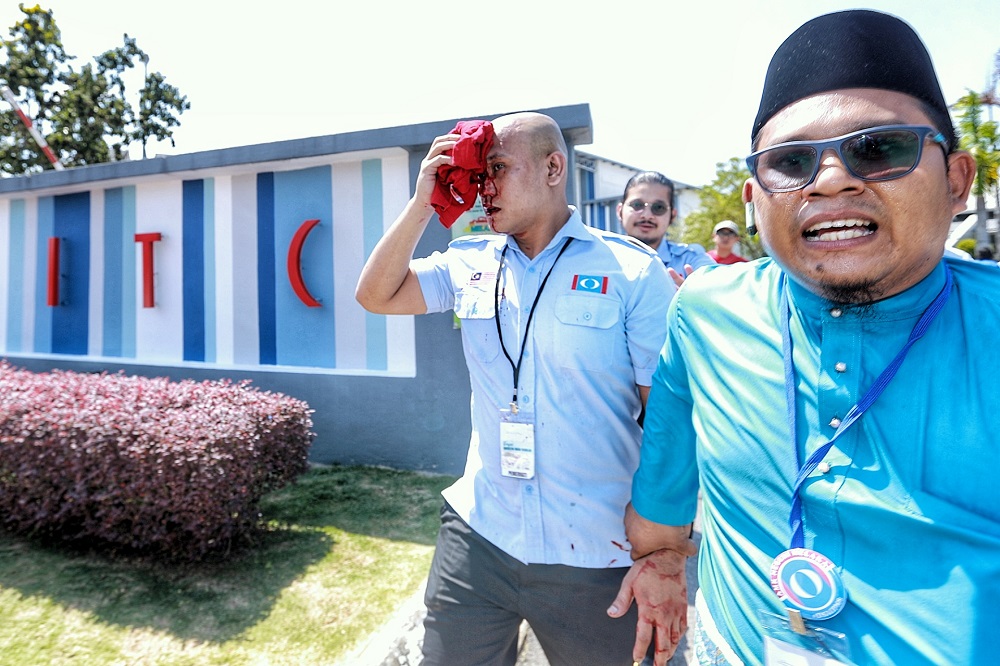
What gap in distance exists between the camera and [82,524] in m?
3.61

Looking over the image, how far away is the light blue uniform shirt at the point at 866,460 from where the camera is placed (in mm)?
903

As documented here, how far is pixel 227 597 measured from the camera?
3223 millimetres

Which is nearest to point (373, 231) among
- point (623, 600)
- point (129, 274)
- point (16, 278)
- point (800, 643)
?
point (129, 274)

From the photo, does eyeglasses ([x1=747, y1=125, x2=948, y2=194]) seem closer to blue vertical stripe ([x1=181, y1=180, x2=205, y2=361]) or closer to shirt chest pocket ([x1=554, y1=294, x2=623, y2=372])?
shirt chest pocket ([x1=554, y1=294, x2=623, y2=372])

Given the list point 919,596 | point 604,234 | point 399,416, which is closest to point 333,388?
point 399,416

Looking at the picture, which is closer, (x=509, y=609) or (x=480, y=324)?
(x=509, y=609)

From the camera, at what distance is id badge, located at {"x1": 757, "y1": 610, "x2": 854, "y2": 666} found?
1.00m

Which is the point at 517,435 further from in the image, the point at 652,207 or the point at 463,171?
the point at 652,207

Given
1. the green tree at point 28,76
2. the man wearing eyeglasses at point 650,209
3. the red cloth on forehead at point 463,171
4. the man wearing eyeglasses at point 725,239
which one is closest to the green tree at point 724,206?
the man wearing eyeglasses at point 725,239

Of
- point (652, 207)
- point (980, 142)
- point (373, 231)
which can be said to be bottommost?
point (652, 207)

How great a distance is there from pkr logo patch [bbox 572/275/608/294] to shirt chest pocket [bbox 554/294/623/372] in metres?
0.02

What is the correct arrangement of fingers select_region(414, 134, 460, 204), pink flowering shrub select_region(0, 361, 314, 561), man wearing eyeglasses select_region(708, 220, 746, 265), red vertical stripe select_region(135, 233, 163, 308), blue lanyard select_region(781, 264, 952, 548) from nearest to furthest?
blue lanyard select_region(781, 264, 952, 548), fingers select_region(414, 134, 460, 204), pink flowering shrub select_region(0, 361, 314, 561), man wearing eyeglasses select_region(708, 220, 746, 265), red vertical stripe select_region(135, 233, 163, 308)

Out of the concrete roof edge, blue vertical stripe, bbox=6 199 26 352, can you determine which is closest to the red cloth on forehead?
the concrete roof edge

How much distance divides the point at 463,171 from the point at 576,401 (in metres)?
0.78
